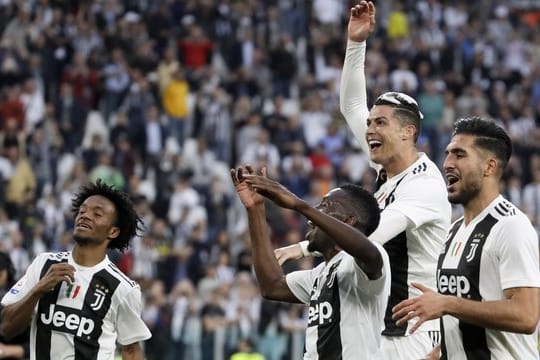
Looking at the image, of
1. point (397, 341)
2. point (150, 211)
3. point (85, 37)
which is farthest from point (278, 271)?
point (85, 37)

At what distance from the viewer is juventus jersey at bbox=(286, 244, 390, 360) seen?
6.70 metres

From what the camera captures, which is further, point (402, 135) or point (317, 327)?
point (402, 135)

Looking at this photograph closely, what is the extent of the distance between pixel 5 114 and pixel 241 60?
5255 mm

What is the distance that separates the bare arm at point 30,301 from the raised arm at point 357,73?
2.26 meters

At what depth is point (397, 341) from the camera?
7.73m

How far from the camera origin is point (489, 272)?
22.1 feet

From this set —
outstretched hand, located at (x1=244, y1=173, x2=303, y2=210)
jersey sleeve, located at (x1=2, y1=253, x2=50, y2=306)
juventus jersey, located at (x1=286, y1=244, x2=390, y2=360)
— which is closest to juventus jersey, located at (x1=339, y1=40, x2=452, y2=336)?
juventus jersey, located at (x1=286, y1=244, x2=390, y2=360)

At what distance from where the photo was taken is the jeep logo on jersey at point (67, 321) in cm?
776

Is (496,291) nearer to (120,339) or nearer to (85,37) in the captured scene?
(120,339)

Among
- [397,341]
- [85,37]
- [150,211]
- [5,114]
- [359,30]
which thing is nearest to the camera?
[397,341]

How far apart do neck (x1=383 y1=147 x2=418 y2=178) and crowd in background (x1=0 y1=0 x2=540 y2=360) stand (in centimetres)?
853

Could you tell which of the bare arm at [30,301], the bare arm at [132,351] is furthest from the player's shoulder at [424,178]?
the bare arm at [30,301]

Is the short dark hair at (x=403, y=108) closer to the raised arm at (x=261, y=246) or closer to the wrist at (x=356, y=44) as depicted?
the wrist at (x=356, y=44)

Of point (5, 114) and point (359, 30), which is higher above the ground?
point (5, 114)
